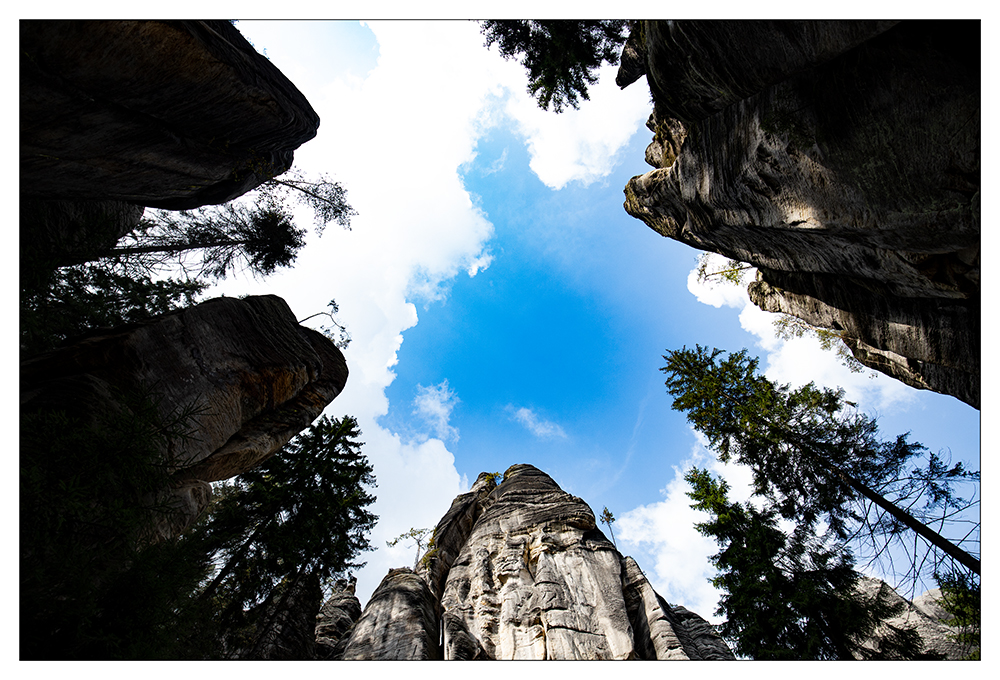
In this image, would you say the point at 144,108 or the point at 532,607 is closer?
the point at 144,108

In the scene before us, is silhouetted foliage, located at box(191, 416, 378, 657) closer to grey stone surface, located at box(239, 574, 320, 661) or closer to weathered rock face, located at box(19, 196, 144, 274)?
grey stone surface, located at box(239, 574, 320, 661)

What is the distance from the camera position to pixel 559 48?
10242 mm

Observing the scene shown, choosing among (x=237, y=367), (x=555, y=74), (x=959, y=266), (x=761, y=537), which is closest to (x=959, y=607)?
(x=761, y=537)

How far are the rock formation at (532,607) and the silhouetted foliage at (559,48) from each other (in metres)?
14.7

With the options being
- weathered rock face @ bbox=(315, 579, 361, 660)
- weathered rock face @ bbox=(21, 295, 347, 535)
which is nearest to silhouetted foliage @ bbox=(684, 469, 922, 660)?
weathered rock face @ bbox=(315, 579, 361, 660)

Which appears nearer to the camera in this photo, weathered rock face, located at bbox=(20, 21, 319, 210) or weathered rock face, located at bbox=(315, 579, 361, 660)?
weathered rock face, located at bbox=(20, 21, 319, 210)

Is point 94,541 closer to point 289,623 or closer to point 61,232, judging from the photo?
point 289,623

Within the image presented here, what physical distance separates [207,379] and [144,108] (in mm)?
5831

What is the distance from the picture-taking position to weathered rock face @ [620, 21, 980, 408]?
5355 mm

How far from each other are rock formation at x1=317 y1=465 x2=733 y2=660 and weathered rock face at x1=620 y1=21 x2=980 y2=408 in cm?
1003

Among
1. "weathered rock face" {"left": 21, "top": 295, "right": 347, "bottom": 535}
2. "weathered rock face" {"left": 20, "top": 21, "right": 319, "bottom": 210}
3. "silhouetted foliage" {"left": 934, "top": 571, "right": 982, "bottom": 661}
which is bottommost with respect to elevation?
"silhouetted foliage" {"left": 934, "top": 571, "right": 982, "bottom": 661}

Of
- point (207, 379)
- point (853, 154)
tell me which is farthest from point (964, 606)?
point (207, 379)

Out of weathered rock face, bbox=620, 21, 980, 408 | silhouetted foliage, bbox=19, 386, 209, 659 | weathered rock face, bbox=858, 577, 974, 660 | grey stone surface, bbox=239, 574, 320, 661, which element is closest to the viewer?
silhouetted foliage, bbox=19, 386, 209, 659

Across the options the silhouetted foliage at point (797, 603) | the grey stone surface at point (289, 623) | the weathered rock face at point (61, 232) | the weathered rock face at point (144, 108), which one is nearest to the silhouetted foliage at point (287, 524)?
the grey stone surface at point (289, 623)
